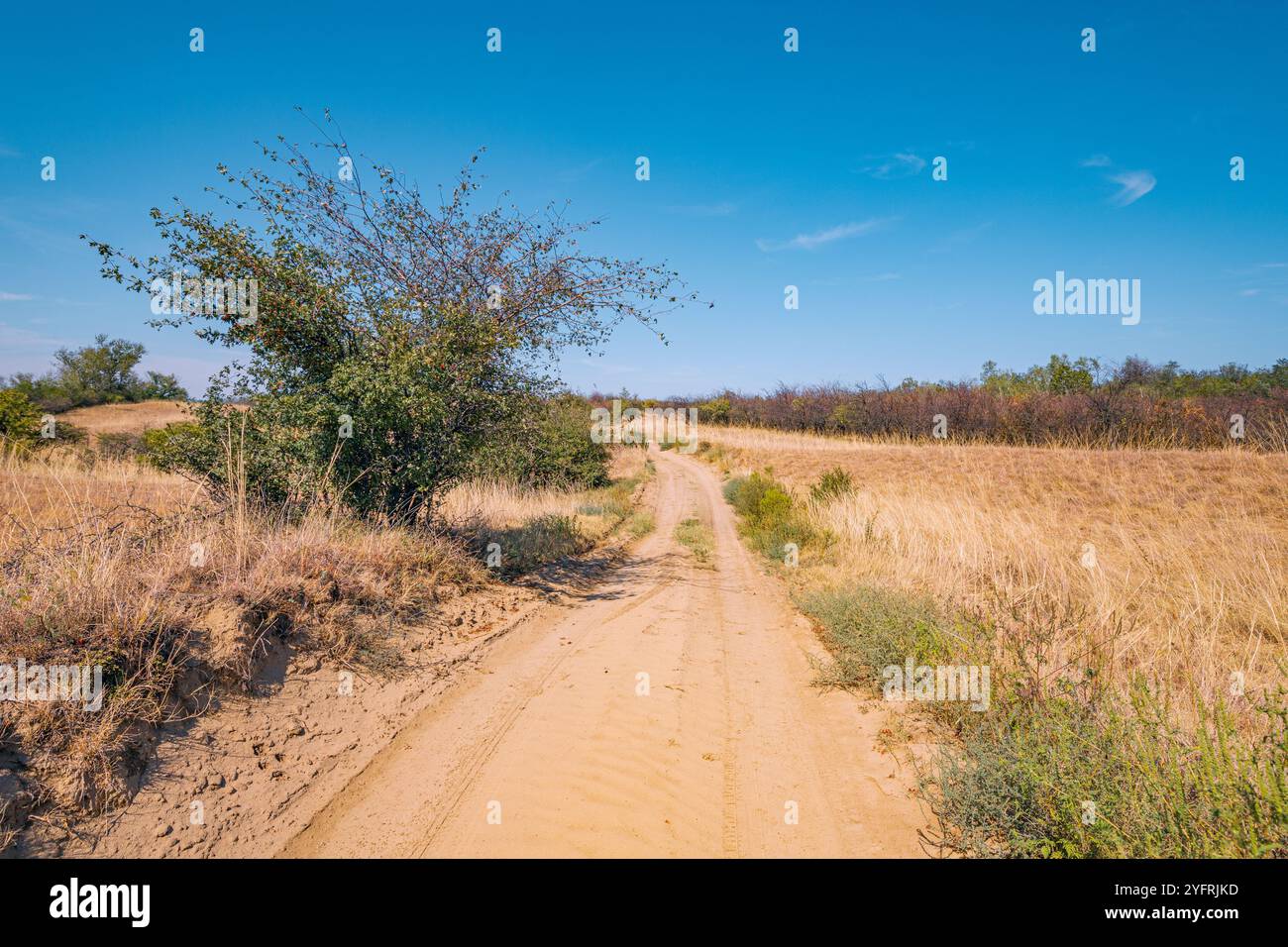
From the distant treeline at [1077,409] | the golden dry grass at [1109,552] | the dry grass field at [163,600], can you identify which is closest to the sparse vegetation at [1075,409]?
the distant treeline at [1077,409]

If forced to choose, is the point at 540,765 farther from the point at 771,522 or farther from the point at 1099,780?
the point at 771,522

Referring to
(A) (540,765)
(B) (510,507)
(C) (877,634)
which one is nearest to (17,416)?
(B) (510,507)

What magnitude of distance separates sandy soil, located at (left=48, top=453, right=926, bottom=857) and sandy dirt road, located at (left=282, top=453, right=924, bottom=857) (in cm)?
1

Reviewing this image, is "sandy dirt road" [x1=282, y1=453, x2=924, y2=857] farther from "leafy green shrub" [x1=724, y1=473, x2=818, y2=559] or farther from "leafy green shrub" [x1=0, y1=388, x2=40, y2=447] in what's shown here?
"leafy green shrub" [x1=0, y1=388, x2=40, y2=447]

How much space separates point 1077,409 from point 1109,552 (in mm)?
20370

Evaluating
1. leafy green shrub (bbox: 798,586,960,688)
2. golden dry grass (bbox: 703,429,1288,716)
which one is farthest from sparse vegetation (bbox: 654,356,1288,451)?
leafy green shrub (bbox: 798,586,960,688)

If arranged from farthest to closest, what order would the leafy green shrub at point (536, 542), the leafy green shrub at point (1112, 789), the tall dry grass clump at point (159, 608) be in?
the leafy green shrub at point (536, 542) → the tall dry grass clump at point (159, 608) → the leafy green shrub at point (1112, 789)

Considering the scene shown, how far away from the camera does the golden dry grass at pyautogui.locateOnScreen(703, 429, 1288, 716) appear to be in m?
5.29

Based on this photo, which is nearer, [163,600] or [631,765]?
[631,765]

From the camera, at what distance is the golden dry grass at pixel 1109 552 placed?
529 cm

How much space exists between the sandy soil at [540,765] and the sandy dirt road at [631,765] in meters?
0.01

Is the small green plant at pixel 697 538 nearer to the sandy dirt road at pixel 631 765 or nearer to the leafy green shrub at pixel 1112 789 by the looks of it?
the sandy dirt road at pixel 631 765

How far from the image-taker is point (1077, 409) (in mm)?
25609

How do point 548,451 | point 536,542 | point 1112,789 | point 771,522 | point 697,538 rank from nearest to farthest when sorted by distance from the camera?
point 1112,789 < point 536,542 < point 548,451 < point 771,522 < point 697,538
